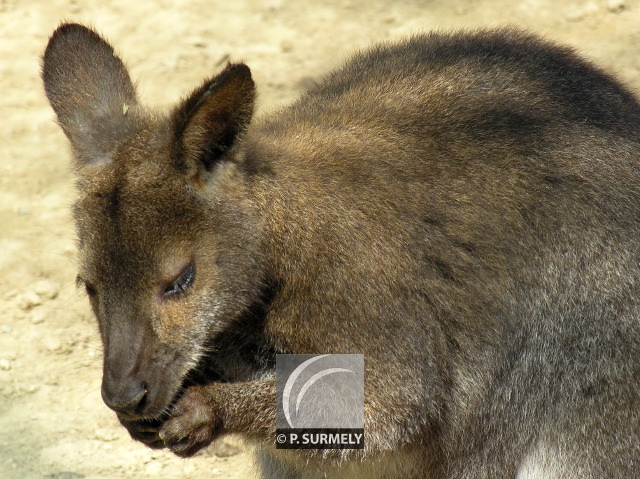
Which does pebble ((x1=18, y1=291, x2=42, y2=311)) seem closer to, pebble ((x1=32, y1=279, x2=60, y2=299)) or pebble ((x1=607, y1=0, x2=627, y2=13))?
pebble ((x1=32, y1=279, x2=60, y2=299))

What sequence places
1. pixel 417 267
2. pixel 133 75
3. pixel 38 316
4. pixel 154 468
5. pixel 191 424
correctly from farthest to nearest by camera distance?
pixel 133 75 < pixel 38 316 < pixel 154 468 < pixel 417 267 < pixel 191 424

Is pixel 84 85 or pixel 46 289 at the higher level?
pixel 84 85

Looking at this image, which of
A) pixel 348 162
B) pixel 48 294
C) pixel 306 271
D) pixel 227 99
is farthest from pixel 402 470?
pixel 48 294

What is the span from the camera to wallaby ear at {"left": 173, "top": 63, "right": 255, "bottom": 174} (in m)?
4.30

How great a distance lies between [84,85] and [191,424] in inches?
66.3

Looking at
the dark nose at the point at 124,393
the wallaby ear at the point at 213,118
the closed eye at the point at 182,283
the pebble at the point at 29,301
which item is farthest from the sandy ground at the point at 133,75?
the wallaby ear at the point at 213,118

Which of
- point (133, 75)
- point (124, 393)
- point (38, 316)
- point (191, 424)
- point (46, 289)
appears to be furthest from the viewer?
point (133, 75)

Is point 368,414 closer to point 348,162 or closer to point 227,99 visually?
point 348,162

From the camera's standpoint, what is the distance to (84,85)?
4.92 m

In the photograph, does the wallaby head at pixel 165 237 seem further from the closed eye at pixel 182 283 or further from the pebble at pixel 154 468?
the pebble at pixel 154 468

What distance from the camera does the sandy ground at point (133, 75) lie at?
6254mm

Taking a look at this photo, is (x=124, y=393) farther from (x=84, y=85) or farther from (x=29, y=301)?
(x=29, y=301)

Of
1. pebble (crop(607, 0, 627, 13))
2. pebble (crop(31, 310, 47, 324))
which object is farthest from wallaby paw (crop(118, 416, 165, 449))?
pebble (crop(607, 0, 627, 13))

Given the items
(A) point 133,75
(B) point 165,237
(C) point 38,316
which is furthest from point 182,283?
(A) point 133,75
